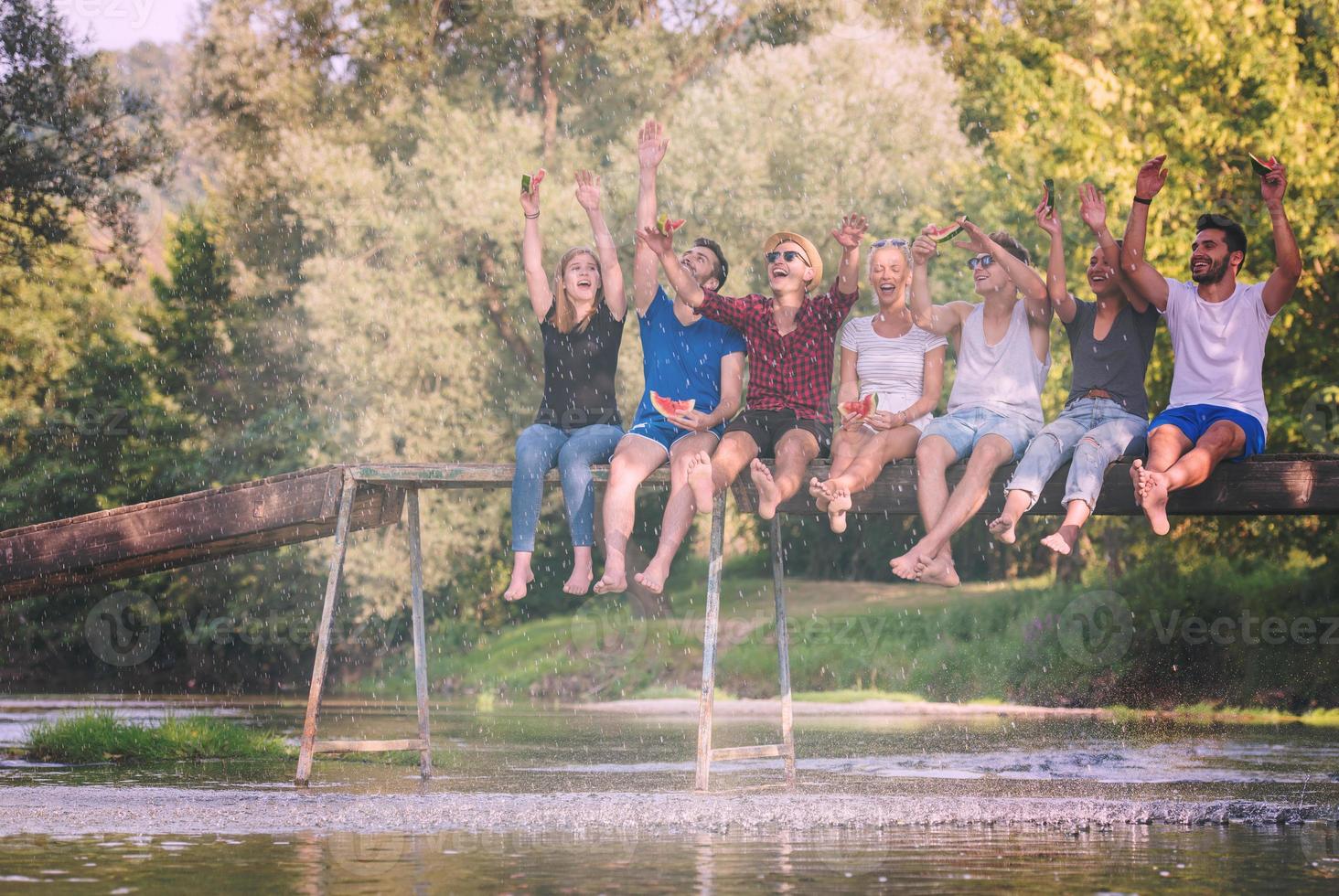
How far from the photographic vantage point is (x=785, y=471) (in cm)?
1147

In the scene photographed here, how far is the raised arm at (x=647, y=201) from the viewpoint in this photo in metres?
11.7

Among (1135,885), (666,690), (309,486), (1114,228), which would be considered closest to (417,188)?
(666,690)

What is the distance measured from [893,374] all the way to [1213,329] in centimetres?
206

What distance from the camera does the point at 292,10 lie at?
35.0 metres

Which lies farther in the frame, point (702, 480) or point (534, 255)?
point (534, 255)

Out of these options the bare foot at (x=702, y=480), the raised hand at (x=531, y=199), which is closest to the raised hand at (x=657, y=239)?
the raised hand at (x=531, y=199)

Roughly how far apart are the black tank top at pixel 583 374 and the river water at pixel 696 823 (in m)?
2.55

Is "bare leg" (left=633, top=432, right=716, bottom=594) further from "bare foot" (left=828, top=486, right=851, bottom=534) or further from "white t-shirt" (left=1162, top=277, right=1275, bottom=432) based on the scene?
"white t-shirt" (left=1162, top=277, right=1275, bottom=432)

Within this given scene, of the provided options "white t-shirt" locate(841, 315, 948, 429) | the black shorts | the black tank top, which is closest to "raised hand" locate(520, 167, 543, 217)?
the black tank top

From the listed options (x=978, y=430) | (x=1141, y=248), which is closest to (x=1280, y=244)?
(x=1141, y=248)

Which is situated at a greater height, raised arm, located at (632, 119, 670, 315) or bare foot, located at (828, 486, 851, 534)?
raised arm, located at (632, 119, 670, 315)

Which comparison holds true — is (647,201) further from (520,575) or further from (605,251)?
(520,575)

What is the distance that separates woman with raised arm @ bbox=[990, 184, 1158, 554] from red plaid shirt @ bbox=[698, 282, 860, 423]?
148 centimetres

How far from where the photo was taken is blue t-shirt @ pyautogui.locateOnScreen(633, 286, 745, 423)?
12.3 meters
